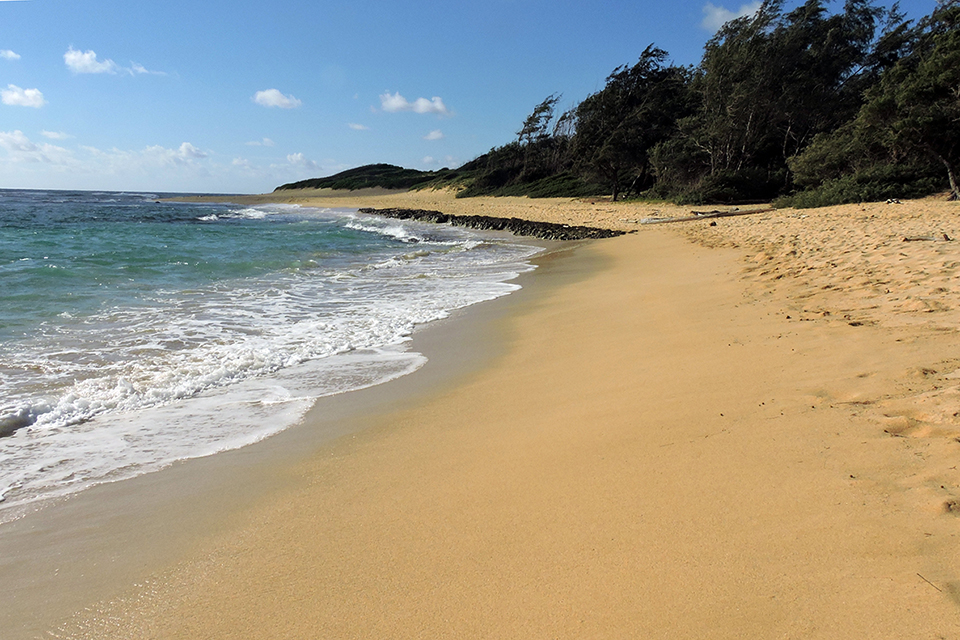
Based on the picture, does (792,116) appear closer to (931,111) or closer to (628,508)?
(931,111)

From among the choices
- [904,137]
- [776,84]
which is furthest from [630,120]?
[904,137]

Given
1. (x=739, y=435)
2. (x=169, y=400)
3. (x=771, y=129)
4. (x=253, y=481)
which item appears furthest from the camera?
(x=771, y=129)

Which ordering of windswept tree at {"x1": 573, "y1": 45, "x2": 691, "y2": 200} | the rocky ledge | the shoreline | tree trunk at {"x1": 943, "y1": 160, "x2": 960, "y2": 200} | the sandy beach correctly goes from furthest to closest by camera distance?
windswept tree at {"x1": 573, "y1": 45, "x2": 691, "y2": 200}, the rocky ledge, tree trunk at {"x1": 943, "y1": 160, "x2": 960, "y2": 200}, the shoreline, the sandy beach

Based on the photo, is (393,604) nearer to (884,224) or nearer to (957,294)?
(957,294)

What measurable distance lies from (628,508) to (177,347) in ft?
18.1

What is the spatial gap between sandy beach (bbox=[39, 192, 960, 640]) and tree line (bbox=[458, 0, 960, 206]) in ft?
50.1

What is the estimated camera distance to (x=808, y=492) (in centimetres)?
222

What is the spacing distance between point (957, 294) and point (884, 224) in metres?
7.19

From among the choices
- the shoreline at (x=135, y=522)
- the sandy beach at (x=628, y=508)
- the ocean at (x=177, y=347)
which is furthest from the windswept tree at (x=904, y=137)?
the shoreline at (x=135, y=522)

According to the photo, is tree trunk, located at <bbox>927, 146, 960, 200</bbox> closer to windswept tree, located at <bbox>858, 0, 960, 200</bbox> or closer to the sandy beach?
windswept tree, located at <bbox>858, 0, 960, 200</bbox>

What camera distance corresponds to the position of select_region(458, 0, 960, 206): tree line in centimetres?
1585

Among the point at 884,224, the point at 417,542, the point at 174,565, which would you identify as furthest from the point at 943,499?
the point at 884,224

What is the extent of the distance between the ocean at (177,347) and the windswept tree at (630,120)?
69.9 ft

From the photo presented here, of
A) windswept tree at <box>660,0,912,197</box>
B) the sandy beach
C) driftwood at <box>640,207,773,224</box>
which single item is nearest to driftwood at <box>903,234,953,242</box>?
the sandy beach
